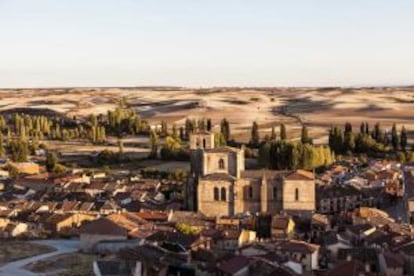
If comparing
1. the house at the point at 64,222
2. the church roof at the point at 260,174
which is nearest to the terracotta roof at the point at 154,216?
the house at the point at 64,222

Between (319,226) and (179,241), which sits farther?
(319,226)

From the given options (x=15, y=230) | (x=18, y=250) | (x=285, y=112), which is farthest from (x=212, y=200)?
(x=285, y=112)

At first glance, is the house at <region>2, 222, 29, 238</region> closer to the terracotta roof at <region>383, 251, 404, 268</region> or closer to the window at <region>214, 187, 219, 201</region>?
the window at <region>214, 187, 219, 201</region>

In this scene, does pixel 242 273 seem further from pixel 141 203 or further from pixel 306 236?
pixel 141 203

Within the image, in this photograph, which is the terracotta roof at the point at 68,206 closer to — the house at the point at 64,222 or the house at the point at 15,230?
the house at the point at 64,222

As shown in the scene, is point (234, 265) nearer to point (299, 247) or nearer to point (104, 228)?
point (299, 247)

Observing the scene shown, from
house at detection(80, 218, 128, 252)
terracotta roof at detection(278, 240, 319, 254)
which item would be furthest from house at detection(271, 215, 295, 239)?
house at detection(80, 218, 128, 252)
